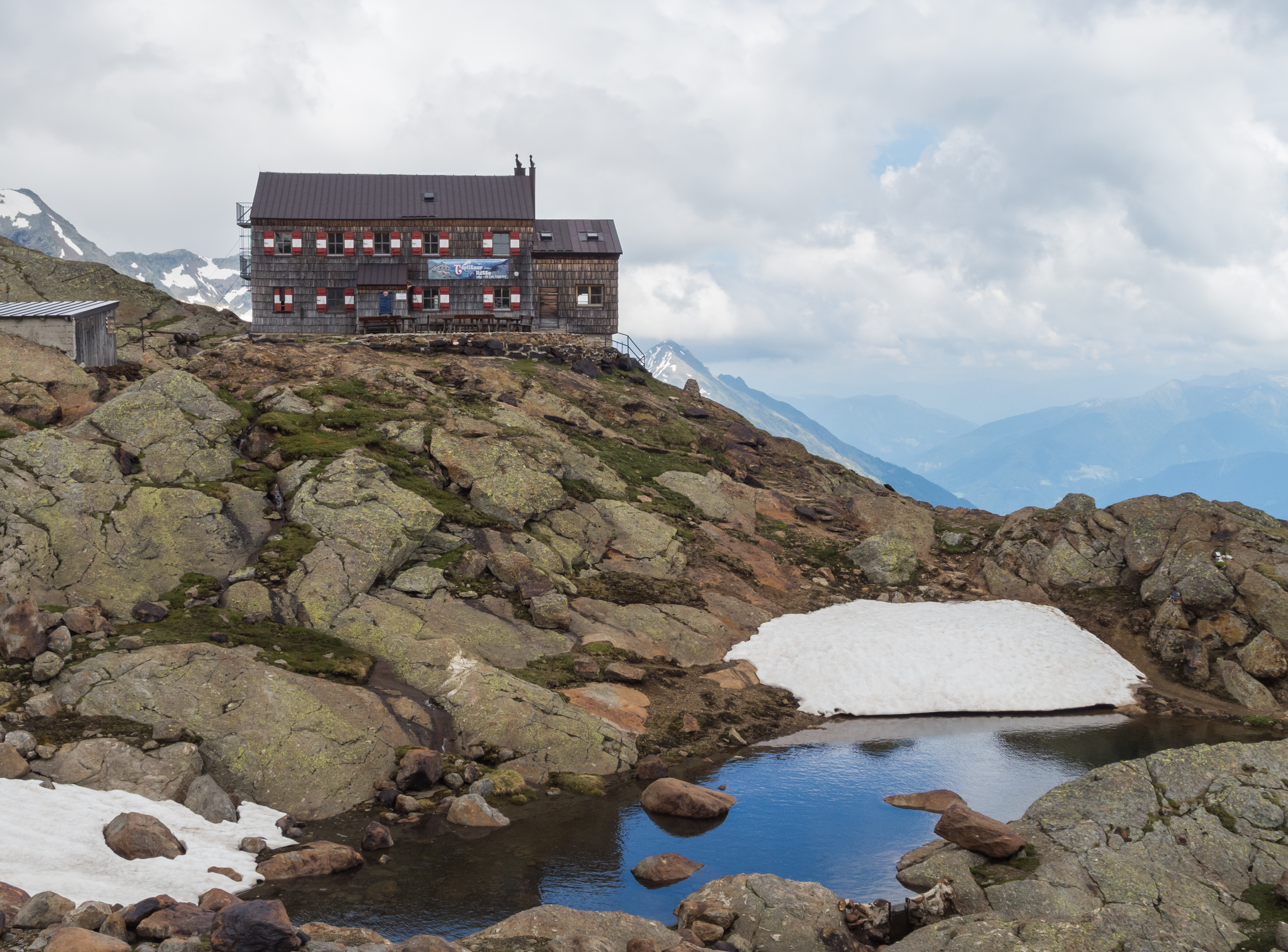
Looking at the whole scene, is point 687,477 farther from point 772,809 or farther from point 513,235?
point 513,235

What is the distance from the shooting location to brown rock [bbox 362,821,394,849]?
2162 centimetres

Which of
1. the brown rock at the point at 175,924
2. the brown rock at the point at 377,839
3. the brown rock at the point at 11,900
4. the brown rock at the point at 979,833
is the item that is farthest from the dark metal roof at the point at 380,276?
the brown rock at the point at 979,833

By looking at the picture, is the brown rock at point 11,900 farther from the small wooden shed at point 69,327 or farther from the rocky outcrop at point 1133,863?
the small wooden shed at point 69,327

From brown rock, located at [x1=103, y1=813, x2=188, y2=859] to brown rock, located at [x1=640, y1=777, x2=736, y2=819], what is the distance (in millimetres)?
12306

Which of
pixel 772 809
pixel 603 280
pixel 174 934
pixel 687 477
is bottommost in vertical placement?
pixel 772 809

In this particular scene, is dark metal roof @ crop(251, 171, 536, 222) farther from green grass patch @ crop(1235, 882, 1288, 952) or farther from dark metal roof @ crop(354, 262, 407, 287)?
green grass patch @ crop(1235, 882, 1288, 952)

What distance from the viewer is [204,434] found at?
122ft

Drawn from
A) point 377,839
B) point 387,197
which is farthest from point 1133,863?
point 387,197

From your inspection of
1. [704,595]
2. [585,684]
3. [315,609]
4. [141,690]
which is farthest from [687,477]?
[141,690]

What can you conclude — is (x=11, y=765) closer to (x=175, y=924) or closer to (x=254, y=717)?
(x=254, y=717)

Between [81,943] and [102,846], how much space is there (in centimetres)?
540

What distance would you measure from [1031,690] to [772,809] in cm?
1635

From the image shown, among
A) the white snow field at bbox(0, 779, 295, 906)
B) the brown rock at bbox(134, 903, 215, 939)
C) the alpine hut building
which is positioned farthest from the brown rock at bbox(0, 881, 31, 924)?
the alpine hut building

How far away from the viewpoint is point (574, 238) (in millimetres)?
79375
